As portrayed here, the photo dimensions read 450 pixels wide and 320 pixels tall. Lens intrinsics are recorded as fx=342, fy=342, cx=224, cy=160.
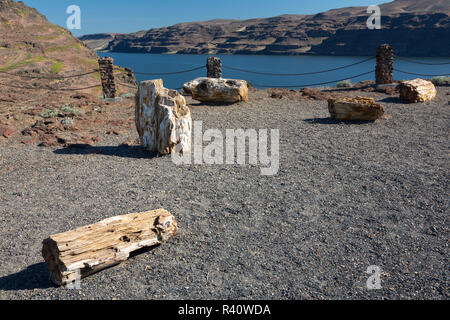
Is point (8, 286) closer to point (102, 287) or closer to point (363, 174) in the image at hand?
point (102, 287)

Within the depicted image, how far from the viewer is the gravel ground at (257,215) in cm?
351

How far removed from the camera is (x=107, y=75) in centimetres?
1284

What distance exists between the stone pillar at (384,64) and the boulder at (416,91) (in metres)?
2.61

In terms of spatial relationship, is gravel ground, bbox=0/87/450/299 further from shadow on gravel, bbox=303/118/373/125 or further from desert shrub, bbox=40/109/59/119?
desert shrub, bbox=40/109/59/119

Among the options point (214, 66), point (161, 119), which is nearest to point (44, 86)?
point (214, 66)

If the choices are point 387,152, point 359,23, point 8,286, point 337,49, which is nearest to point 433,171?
point 387,152

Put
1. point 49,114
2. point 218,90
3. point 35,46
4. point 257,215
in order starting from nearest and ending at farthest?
point 257,215
point 49,114
point 218,90
point 35,46

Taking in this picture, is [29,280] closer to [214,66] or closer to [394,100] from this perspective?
[214,66]

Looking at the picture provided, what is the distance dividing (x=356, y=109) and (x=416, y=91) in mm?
3830

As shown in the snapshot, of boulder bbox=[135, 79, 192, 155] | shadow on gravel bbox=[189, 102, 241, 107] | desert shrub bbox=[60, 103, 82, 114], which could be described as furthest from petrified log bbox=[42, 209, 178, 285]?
shadow on gravel bbox=[189, 102, 241, 107]

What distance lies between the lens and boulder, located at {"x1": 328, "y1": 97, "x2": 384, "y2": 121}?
9656 millimetres

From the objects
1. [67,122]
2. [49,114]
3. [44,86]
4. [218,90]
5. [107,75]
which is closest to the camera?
[67,122]

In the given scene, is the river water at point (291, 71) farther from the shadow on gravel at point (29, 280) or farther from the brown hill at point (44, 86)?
the shadow on gravel at point (29, 280)

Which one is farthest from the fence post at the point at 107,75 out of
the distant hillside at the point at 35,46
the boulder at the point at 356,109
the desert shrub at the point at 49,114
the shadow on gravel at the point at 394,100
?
the shadow on gravel at the point at 394,100
